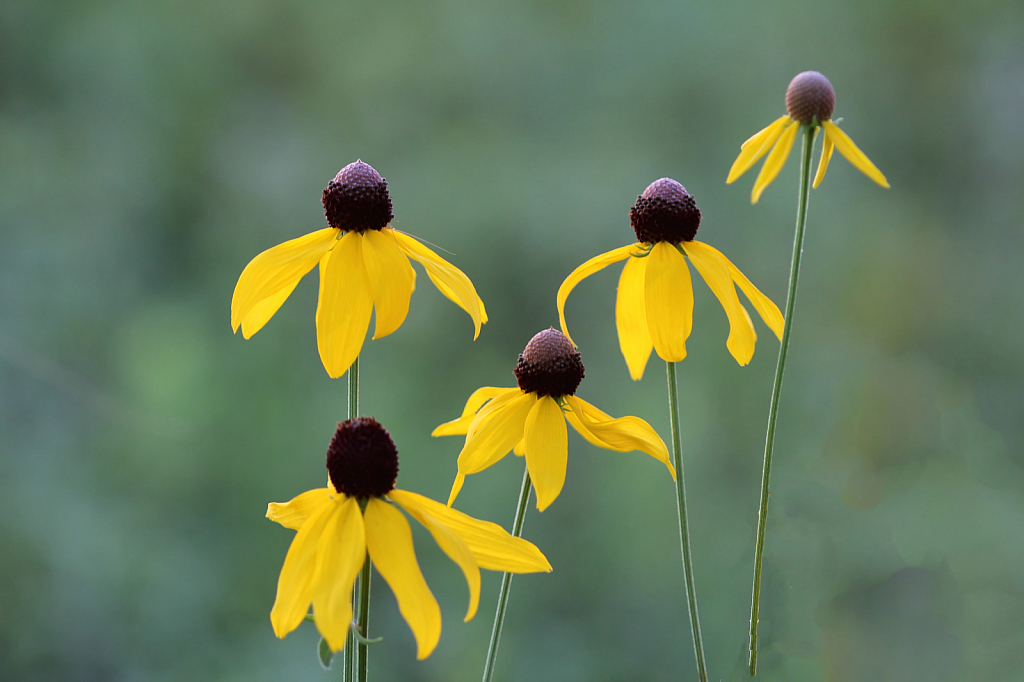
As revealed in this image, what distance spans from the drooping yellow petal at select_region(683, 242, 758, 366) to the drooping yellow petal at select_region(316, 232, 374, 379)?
166 mm

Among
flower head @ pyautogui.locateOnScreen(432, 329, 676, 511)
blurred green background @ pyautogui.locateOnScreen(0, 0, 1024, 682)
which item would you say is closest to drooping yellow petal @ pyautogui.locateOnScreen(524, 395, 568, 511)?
flower head @ pyautogui.locateOnScreen(432, 329, 676, 511)

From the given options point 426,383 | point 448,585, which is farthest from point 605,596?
point 426,383

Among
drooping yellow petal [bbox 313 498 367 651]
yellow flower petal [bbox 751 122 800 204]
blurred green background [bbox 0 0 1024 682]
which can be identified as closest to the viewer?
drooping yellow petal [bbox 313 498 367 651]

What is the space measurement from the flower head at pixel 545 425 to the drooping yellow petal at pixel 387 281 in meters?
0.06

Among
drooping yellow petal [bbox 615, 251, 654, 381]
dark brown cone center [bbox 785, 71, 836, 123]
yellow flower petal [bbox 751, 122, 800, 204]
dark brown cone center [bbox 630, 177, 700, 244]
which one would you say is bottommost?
drooping yellow petal [bbox 615, 251, 654, 381]

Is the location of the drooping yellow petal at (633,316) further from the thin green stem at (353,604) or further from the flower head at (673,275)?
the thin green stem at (353,604)

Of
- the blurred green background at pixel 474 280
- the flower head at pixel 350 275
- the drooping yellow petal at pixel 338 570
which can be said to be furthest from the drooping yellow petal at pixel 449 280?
the blurred green background at pixel 474 280

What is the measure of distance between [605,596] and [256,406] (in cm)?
80

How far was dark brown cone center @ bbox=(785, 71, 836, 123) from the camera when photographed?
388mm

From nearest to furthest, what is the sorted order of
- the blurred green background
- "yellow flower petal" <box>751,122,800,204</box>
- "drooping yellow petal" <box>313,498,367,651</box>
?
1. "drooping yellow petal" <box>313,498,367,651</box>
2. "yellow flower petal" <box>751,122,800,204</box>
3. the blurred green background

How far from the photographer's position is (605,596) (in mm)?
1727

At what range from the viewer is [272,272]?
0.39 meters

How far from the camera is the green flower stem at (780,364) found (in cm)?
37

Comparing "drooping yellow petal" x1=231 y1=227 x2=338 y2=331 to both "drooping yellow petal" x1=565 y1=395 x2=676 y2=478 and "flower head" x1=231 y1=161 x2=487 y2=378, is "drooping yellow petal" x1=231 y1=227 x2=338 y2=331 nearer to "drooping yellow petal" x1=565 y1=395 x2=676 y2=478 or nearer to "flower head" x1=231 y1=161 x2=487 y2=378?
"flower head" x1=231 y1=161 x2=487 y2=378
